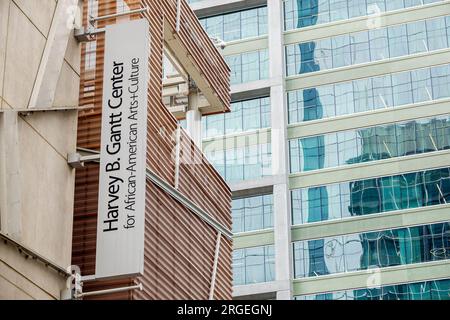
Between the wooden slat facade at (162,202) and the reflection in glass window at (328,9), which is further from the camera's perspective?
the reflection in glass window at (328,9)

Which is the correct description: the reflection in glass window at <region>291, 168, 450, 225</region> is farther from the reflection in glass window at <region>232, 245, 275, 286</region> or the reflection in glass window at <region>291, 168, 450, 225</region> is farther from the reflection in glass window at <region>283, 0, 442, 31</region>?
the reflection in glass window at <region>283, 0, 442, 31</region>

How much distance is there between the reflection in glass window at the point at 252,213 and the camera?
200 ft

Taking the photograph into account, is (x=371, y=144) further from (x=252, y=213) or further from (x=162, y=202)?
(x=162, y=202)

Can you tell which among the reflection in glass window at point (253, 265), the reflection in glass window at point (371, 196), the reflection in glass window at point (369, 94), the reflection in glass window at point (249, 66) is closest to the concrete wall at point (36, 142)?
the reflection in glass window at point (253, 265)

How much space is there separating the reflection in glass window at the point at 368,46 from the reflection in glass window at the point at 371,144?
13.2 feet

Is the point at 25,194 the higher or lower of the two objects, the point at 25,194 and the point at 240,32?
the lower

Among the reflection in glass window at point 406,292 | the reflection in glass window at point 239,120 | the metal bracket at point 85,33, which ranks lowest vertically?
the metal bracket at point 85,33

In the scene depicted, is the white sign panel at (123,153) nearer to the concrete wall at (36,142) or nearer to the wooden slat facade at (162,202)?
the concrete wall at (36,142)

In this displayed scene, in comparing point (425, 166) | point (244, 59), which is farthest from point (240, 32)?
point (425, 166)

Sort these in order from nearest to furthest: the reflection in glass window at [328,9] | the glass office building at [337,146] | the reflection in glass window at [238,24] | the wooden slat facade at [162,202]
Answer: the wooden slat facade at [162,202], the glass office building at [337,146], the reflection in glass window at [328,9], the reflection in glass window at [238,24]

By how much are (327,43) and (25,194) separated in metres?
44.4
